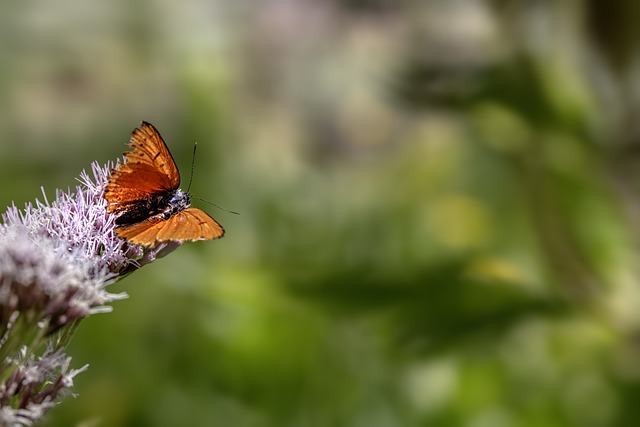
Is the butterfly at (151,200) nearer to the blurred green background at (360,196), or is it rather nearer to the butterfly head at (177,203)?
the butterfly head at (177,203)

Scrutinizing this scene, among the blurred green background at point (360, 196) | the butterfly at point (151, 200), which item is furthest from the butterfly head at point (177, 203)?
the blurred green background at point (360, 196)

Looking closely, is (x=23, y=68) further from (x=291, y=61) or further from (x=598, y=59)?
(x=598, y=59)

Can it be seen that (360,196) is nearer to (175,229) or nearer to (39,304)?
(175,229)

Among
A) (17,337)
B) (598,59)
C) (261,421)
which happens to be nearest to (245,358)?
(261,421)

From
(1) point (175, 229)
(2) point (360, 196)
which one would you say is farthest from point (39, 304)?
(2) point (360, 196)

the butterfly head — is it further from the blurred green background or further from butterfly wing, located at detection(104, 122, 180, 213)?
the blurred green background
